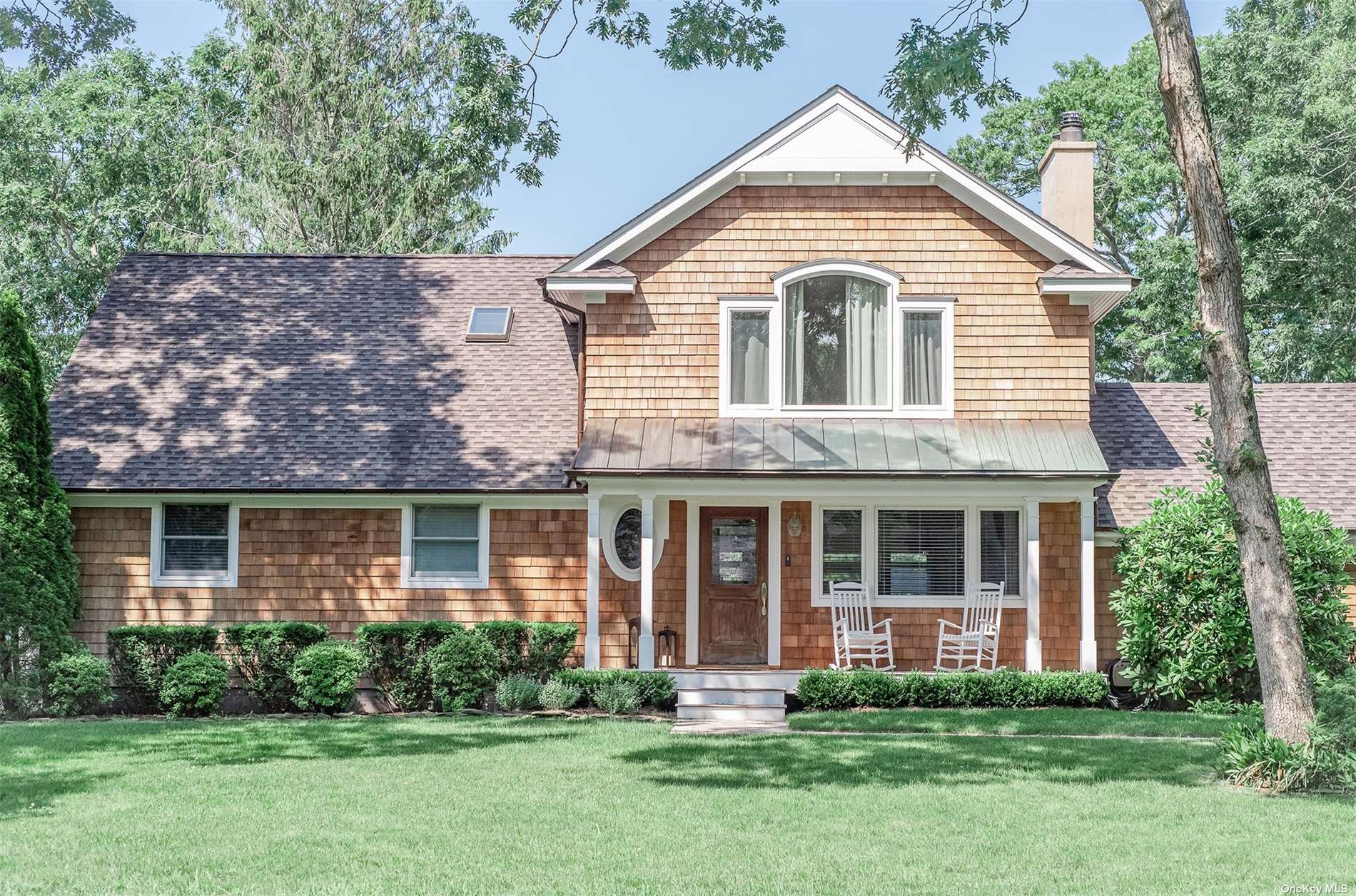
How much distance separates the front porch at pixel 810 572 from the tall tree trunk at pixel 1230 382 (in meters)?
5.47

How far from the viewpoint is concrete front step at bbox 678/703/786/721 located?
12.6 meters

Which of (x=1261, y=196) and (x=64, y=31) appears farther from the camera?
(x=1261, y=196)

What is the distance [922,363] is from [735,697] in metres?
4.86

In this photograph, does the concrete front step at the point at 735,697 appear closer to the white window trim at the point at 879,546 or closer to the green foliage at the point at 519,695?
the green foliage at the point at 519,695

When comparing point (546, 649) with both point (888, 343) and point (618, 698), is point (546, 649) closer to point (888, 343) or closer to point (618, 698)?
point (618, 698)

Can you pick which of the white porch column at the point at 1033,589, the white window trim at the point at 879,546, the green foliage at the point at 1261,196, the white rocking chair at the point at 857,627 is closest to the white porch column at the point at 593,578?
the white window trim at the point at 879,546

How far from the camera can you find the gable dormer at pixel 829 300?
1498 centimetres

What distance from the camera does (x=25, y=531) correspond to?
13.8 m

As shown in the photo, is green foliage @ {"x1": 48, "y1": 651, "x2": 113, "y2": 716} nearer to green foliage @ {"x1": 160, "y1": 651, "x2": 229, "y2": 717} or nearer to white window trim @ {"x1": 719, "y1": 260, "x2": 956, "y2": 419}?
green foliage @ {"x1": 160, "y1": 651, "x2": 229, "y2": 717}

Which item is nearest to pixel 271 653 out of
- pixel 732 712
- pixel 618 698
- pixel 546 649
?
pixel 546 649

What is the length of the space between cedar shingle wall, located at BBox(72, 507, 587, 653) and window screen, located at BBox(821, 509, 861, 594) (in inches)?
116

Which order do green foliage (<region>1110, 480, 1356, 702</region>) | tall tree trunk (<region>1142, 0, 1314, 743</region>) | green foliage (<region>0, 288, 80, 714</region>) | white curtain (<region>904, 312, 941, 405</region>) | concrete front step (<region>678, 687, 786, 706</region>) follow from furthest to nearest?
1. white curtain (<region>904, 312, 941, 405</region>)
2. green foliage (<region>0, 288, 80, 714</region>)
3. green foliage (<region>1110, 480, 1356, 702</region>)
4. concrete front step (<region>678, 687, 786, 706</region>)
5. tall tree trunk (<region>1142, 0, 1314, 743</region>)

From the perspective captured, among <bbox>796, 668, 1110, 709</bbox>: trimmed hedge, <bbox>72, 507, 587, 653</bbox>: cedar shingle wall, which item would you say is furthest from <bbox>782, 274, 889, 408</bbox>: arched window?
<bbox>796, 668, 1110, 709</bbox>: trimmed hedge

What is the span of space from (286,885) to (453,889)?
86cm
